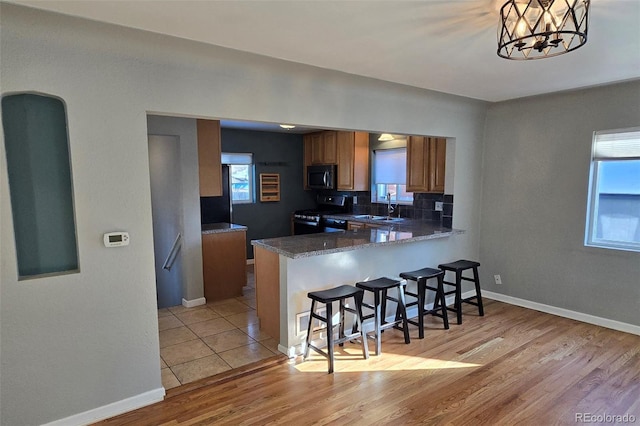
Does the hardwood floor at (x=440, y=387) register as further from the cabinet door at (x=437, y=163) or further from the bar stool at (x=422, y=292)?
the cabinet door at (x=437, y=163)

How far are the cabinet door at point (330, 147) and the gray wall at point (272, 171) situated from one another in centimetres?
72

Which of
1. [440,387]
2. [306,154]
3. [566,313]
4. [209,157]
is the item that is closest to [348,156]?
[306,154]

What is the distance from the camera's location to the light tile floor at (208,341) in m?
2.94

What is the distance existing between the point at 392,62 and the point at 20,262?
275 cm

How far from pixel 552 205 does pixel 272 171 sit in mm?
4408

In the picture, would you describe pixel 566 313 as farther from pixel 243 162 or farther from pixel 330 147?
pixel 243 162

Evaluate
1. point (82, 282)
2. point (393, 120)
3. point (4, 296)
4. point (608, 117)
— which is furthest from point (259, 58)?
point (608, 117)

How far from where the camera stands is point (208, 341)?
11.2 feet

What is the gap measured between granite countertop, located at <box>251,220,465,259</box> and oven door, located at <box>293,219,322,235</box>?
1.81 m

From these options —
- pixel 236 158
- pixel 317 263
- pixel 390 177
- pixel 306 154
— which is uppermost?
pixel 306 154

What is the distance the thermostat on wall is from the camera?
7.50ft

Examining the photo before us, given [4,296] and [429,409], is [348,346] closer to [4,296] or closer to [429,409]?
[429,409]

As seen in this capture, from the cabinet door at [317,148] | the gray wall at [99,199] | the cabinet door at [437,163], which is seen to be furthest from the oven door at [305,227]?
the gray wall at [99,199]
